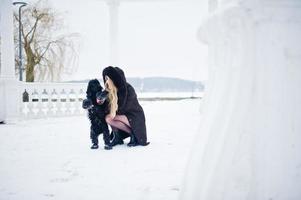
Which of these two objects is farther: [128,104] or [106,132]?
[128,104]

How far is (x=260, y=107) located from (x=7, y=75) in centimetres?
749

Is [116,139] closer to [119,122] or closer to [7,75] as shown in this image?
[119,122]

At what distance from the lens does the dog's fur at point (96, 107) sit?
3693 mm

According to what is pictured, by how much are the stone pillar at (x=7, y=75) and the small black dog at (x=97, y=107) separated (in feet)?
14.4

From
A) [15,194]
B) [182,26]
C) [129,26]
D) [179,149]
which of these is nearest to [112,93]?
[179,149]

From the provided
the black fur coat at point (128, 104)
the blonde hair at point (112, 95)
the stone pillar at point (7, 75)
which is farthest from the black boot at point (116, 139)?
the stone pillar at point (7, 75)

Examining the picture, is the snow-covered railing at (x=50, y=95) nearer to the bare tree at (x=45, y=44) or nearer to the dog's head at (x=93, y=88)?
the dog's head at (x=93, y=88)

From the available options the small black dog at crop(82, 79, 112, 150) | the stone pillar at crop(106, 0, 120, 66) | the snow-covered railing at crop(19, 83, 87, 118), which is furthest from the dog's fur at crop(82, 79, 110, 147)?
the stone pillar at crop(106, 0, 120, 66)

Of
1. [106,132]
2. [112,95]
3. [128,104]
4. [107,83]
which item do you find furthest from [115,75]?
[106,132]

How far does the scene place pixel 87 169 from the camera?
2.89m

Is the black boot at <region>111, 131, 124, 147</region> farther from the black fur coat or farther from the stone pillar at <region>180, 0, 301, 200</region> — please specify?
the stone pillar at <region>180, 0, 301, 200</region>

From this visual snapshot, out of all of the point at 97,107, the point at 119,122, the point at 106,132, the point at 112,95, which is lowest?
the point at 106,132

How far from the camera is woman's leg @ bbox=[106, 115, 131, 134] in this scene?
4.02 m

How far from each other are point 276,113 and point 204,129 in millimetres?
319
